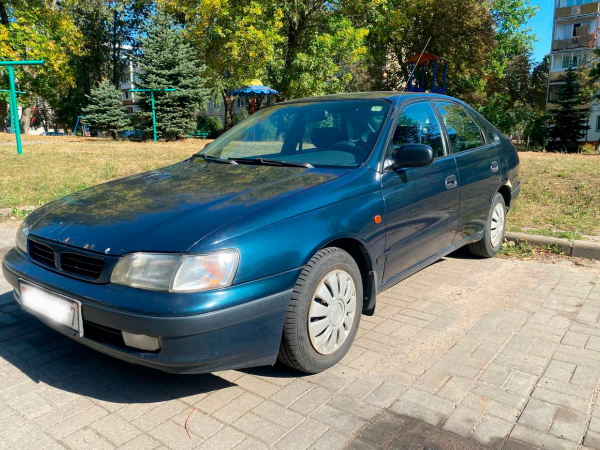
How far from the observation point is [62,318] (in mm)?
2559

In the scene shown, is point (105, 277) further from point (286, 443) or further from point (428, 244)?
point (428, 244)

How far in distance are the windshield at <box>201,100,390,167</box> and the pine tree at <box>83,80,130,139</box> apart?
2590 cm

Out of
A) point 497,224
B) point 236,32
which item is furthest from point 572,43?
point 497,224

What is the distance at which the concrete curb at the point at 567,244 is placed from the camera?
522cm

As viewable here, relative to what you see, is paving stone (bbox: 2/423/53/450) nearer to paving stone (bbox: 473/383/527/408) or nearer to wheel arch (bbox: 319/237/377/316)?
wheel arch (bbox: 319/237/377/316)

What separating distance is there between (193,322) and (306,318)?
68cm

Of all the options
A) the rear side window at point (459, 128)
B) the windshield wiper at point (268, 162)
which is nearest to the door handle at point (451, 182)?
the rear side window at point (459, 128)

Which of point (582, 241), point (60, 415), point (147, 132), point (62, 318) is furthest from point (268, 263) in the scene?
point (147, 132)

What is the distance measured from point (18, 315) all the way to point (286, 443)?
260 centimetres

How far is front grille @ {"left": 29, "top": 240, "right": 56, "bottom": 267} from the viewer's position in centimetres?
272

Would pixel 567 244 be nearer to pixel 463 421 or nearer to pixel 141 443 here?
pixel 463 421

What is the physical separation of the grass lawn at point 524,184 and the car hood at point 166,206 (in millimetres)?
4071

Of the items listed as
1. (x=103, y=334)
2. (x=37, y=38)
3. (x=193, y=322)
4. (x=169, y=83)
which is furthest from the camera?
(x=37, y=38)

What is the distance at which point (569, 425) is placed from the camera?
2416 mm
